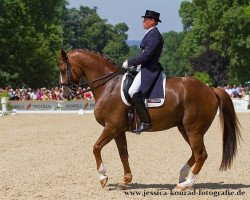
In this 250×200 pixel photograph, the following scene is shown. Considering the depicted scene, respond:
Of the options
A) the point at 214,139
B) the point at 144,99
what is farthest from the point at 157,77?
the point at 214,139

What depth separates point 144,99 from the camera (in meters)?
10.2

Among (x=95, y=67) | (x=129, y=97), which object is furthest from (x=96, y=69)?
(x=129, y=97)

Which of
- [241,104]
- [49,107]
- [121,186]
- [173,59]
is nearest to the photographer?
[121,186]

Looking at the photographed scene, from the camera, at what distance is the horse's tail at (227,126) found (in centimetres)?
1065

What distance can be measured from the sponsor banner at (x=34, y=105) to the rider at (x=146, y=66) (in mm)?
27705

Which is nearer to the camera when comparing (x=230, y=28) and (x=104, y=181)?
(x=104, y=181)

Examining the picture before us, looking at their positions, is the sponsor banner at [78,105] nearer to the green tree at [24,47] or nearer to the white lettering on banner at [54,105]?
the white lettering on banner at [54,105]

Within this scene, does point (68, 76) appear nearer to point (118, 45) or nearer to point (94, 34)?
point (94, 34)

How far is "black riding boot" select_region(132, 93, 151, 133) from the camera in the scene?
1009 cm

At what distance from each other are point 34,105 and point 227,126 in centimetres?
2770

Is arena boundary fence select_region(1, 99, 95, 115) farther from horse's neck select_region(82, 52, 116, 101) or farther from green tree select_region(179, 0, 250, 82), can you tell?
horse's neck select_region(82, 52, 116, 101)

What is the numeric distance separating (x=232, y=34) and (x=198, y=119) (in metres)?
47.1

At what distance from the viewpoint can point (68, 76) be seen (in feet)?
35.1

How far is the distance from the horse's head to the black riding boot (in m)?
1.18
